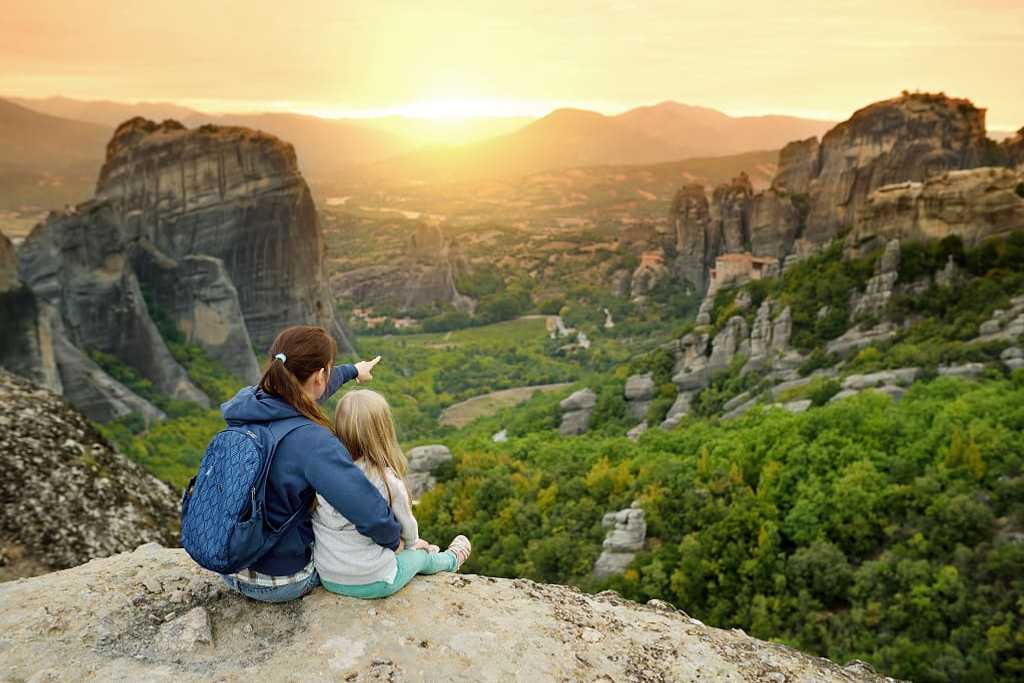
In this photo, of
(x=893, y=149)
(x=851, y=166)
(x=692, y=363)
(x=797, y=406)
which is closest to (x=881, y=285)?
(x=797, y=406)

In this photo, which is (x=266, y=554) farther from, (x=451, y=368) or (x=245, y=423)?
(x=451, y=368)

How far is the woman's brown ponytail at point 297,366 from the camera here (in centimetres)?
501

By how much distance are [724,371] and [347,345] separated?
3015cm

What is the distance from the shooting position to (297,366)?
507 centimetres

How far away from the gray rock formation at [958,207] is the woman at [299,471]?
28218 millimetres

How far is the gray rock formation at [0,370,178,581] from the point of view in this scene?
9297 millimetres

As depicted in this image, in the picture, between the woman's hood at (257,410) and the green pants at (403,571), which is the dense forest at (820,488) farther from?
the woman's hood at (257,410)

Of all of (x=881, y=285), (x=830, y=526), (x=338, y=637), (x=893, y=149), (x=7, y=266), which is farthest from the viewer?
(x=893, y=149)

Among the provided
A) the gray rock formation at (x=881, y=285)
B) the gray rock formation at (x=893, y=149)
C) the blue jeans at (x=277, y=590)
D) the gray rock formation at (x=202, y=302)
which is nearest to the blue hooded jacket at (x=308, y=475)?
the blue jeans at (x=277, y=590)

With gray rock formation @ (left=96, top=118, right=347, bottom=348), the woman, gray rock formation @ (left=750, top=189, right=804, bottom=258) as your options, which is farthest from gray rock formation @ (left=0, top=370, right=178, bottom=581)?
gray rock formation @ (left=750, top=189, right=804, bottom=258)

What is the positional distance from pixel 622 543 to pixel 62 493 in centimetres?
1163

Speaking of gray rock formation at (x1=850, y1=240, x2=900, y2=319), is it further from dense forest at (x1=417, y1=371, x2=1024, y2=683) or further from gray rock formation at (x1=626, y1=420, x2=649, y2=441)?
gray rock formation at (x1=626, y1=420, x2=649, y2=441)

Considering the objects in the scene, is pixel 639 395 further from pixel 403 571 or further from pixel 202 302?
pixel 403 571

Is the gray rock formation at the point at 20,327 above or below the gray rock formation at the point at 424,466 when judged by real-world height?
above
